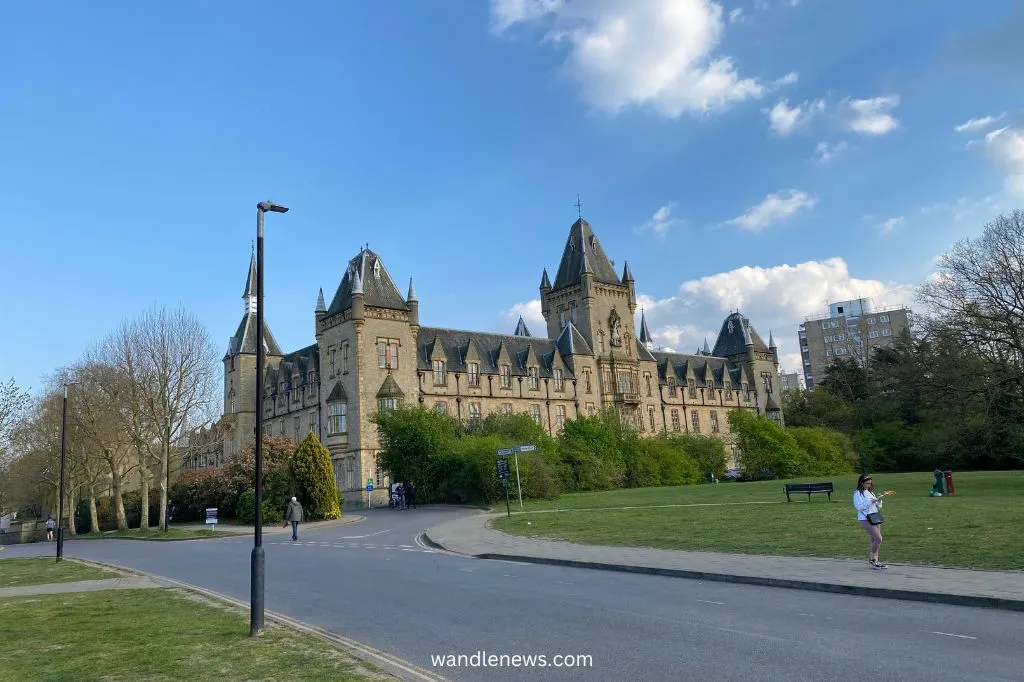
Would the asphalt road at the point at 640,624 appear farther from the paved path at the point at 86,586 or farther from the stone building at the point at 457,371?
the stone building at the point at 457,371

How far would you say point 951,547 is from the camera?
15234 millimetres

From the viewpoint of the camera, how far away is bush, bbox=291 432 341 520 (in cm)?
4191

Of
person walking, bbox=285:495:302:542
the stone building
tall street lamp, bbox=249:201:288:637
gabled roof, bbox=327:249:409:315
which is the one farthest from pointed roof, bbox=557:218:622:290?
tall street lamp, bbox=249:201:288:637

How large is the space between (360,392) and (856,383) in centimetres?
6066

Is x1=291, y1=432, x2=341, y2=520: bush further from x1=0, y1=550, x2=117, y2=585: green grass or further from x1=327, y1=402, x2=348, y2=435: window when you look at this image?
x1=0, y1=550, x2=117, y2=585: green grass

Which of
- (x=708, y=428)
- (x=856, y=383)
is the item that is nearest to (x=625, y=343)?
(x=708, y=428)

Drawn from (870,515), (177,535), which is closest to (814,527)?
(870,515)

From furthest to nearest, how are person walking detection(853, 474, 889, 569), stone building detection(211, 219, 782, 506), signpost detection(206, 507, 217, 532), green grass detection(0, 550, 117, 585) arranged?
stone building detection(211, 219, 782, 506) < signpost detection(206, 507, 217, 532) < green grass detection(0, 550, 117, 585) < person walking detection(853, 474, 889, 569)

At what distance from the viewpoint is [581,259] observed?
3063 inches

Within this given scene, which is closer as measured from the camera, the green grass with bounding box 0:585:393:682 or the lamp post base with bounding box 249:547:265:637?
the green grass with bounding box 0:585:393:682

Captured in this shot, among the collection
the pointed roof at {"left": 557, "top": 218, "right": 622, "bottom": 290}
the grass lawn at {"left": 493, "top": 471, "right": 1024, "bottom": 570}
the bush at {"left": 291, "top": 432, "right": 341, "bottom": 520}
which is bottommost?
the grass lawn at {"left": 493, "top": 471, "right": 1024, "bottom": 570}

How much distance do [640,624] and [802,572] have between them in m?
4.98

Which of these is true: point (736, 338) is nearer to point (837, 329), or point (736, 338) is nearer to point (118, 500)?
point (837, 329)

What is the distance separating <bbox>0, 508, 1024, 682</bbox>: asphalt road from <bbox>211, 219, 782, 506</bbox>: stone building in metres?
39.2
